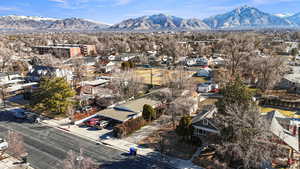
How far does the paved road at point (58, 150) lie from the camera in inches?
879

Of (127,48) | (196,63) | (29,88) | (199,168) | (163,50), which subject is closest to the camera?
(199,168)

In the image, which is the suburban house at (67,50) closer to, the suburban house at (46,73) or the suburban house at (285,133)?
the suburban house at (46,73)

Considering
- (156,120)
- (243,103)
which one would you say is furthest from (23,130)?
(243,103)

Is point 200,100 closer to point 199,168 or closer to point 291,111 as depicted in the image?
point 291,111

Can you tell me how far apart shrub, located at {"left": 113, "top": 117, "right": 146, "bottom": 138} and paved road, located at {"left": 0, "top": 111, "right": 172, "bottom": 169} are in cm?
279

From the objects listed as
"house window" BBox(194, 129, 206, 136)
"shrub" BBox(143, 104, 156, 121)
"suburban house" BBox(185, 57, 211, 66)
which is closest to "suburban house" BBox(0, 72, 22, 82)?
"shrub" BBox(143, 104, 156, 121)

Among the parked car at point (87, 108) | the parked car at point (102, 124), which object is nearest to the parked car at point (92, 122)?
the parked car at point (102, 124)

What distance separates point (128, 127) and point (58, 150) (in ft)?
29.9

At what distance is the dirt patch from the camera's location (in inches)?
948

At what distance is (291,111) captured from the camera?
36.9 m

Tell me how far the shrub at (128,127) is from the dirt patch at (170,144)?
2756mm

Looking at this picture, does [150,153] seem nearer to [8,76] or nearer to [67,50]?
[8,76]

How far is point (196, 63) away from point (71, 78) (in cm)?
4825

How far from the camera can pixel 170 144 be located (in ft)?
85.7
